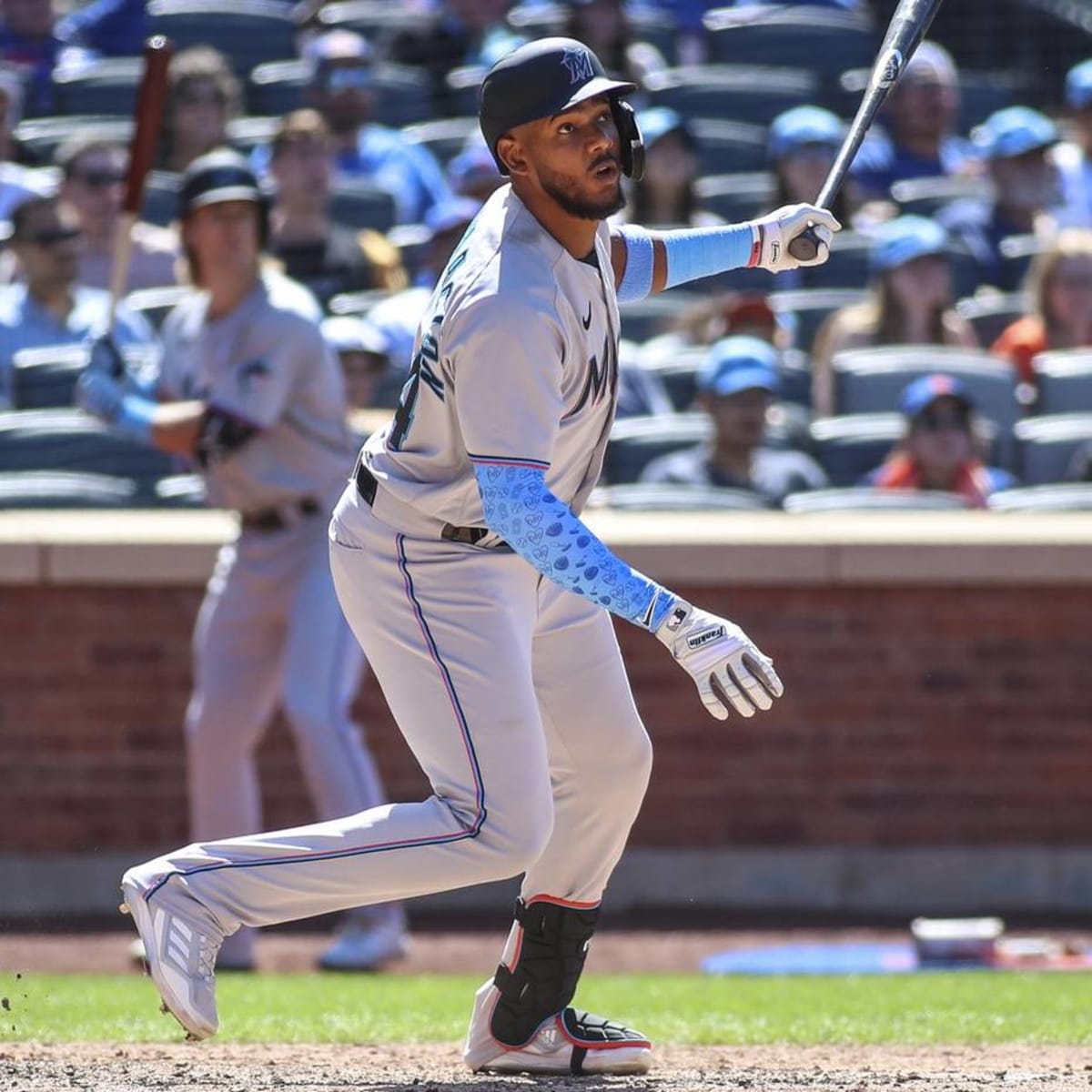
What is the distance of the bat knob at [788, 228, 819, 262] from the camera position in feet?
14.3

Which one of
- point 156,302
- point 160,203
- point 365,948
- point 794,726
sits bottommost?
point 365,948

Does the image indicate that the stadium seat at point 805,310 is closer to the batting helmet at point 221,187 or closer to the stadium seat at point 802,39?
the stadium seat at point 802,39

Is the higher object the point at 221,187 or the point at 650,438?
the point at 221,187

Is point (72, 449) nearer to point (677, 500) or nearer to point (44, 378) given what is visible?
point (44, 378)

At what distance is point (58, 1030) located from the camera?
5.02m

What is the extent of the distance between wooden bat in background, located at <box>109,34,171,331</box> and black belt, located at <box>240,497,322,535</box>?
2.95 feet

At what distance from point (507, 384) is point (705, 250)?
2.87ft

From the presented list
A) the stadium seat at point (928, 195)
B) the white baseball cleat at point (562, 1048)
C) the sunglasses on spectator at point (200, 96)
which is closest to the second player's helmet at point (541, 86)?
the white baseball cleat at point (562, 1048)

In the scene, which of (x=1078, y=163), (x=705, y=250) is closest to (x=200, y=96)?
(x=1078, y=163)

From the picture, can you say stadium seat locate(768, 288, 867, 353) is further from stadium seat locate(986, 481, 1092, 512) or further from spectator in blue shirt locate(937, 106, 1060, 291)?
stadium seat locate(986, 481, 1092, 512)

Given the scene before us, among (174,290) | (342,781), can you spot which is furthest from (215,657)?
(174,290)

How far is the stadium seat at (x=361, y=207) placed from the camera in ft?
31.3

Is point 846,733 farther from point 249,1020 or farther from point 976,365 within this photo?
point 249,1020

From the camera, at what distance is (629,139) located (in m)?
3.91
